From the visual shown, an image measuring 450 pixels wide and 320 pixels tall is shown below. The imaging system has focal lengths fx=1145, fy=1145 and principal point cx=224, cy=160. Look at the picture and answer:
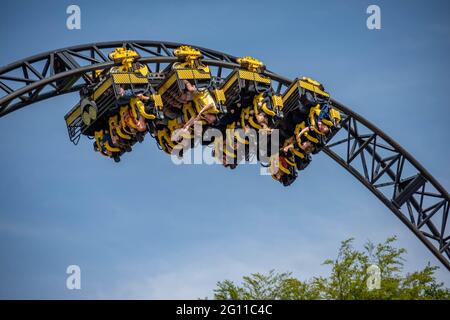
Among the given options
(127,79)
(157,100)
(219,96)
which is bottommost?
(157,100)

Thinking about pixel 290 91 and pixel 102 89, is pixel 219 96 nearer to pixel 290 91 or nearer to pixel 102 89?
pixel 290 91

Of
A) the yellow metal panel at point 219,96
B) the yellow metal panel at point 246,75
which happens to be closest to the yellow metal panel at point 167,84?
the yellow metal panel at point 219,96

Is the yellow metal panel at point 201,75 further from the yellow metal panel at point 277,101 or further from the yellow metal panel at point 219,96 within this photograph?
the yellow metal panel at point 277,101

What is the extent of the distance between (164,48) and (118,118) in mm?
2237

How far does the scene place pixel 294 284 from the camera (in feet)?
89.4

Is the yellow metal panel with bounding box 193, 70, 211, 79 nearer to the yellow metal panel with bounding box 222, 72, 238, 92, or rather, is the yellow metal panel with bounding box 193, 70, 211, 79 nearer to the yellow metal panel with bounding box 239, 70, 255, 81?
the yellow metal panel with bounding box 222, 72, 238, 92

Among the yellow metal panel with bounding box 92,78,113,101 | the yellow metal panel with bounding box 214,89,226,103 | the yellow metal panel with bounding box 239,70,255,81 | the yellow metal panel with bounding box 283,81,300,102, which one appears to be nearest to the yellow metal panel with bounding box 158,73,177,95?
the yellow metal panel with bounding box 214,89,226,103

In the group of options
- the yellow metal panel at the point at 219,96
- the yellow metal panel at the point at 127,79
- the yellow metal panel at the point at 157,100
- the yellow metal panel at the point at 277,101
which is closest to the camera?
the yellow metal panel at the point at 127,79

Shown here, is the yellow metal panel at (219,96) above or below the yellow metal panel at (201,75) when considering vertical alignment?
below

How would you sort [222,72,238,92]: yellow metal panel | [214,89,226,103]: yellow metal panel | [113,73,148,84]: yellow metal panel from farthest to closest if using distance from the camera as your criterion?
[222,72,238,92]: yellow metal panel < [214,89,226,103]: yellow metal panel < [113,73,148,84]: yellow metal panel

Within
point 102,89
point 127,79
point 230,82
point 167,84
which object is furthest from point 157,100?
point 230,82


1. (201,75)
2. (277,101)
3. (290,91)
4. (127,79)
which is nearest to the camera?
(127,79)
